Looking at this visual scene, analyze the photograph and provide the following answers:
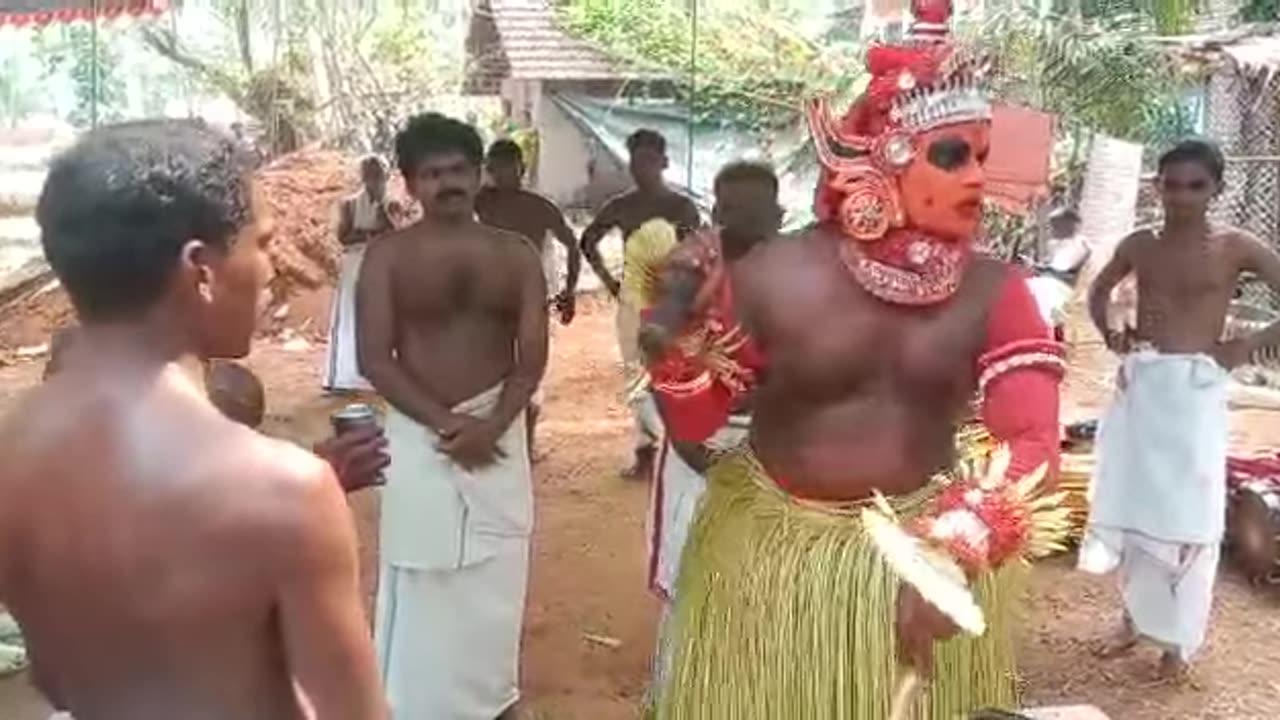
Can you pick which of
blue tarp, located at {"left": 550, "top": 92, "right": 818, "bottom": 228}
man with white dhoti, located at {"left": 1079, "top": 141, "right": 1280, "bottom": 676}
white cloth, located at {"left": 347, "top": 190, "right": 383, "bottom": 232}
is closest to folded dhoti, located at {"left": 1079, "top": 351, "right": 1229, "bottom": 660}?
man with white dhoti, located at {"left": 1079, "top": 141, "right": 1280, "bottom": 676}

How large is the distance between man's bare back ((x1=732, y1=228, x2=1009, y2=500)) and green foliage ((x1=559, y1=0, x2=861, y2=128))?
40.6 ft

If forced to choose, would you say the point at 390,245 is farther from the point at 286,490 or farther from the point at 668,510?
the point at 286,490

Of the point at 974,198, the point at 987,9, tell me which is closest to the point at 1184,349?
the point at 974,198

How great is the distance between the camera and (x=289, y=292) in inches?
505

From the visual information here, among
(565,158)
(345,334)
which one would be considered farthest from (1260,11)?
(345,334)

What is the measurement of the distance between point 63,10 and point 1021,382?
4.53 m

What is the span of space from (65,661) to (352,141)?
43.2ft

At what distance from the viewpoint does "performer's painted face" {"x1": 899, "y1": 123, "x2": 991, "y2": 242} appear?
3.27 m

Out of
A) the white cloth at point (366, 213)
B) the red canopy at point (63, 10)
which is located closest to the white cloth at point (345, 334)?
the white cloth at point (366, 213)

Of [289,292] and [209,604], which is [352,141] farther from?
[209,604]

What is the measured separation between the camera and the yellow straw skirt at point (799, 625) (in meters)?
3.26

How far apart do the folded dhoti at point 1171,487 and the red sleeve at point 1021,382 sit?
250 cm

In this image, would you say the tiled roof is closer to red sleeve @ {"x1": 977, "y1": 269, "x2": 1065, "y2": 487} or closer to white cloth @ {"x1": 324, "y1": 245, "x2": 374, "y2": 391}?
white cloth @ {"x1": 324, "y1": 245, "x2": 374, "y2": 391}

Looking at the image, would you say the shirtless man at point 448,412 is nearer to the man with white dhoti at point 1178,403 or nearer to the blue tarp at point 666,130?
the man with white dhoti at point 1178,403
